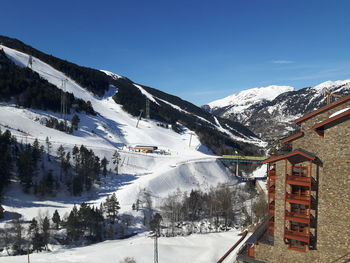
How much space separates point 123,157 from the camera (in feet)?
263

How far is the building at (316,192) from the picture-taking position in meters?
16.7

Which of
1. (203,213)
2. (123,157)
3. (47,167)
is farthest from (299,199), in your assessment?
(123,157)

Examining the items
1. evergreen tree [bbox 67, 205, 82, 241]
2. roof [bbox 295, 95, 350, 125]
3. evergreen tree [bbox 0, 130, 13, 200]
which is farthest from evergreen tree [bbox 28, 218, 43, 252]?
roof [bbox 295, 95, 350, 125]

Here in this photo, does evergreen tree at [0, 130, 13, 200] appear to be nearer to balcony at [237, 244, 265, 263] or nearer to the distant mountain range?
the distant mountain range

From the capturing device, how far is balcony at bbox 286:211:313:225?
1802 centimetres

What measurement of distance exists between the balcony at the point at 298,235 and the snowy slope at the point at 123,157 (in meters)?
42.0

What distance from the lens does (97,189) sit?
208ft

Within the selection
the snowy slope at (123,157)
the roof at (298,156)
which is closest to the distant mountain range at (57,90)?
the snowy slope at (123,157)

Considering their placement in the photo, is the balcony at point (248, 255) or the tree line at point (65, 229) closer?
the balcony at point (248, 255)

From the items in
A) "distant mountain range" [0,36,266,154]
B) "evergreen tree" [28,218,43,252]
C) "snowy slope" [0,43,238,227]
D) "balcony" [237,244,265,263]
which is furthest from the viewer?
"distant mountain range" [0,36,266,154]

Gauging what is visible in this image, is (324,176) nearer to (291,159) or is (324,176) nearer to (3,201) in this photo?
(291,159)

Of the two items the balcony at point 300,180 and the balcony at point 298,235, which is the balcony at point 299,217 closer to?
the balcony at point 298,235

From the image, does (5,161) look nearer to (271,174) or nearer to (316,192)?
(271,174)

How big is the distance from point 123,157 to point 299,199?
67505mm
